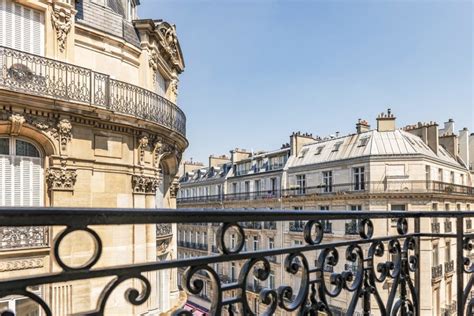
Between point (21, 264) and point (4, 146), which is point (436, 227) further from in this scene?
point (4, 146)

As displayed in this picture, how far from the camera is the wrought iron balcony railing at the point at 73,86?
24.3 ft

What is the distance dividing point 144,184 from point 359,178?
1725 cm

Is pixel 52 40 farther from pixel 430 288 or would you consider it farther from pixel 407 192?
pixel 430 288

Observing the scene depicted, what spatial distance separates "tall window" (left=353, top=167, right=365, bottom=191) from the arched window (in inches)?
769

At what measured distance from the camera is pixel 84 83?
337 inches

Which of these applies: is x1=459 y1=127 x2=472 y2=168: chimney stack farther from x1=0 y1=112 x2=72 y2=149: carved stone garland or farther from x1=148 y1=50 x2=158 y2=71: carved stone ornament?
x1=0 y1=112 x2=72 y2=149: carved stone garland

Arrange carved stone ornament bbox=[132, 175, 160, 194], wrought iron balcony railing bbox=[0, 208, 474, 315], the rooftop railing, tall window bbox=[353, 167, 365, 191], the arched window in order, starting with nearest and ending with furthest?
1. wrought iron balcony railing bbox=[0, 208, 474, 315]
2. the arched window
3. carved stone ornament bbox=[132, 175, 160, 194]
4. the rooftop railing
5. tall window bbox=[353, 167, 365, 191]

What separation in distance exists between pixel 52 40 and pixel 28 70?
3.75 feet

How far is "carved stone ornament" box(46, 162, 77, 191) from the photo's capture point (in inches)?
305

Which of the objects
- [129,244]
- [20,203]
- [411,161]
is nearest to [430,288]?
[411,161]

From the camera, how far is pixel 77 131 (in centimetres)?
821

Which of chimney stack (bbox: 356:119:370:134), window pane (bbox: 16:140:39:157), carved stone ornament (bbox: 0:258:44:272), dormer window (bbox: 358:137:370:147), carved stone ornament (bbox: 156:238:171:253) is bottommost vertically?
carved stone ornament (bbox: 156:238:171:253)

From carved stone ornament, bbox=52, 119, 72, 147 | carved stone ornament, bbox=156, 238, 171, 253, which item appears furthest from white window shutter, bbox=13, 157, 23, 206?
carved stone ornament, bbox=156, 238, 171, 253

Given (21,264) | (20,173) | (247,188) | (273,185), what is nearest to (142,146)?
(20,173)
